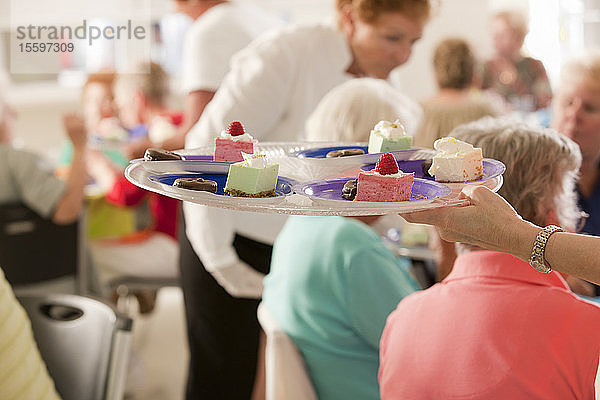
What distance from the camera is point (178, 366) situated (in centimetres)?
335

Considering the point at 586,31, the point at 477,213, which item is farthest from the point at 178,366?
the point at 586,31

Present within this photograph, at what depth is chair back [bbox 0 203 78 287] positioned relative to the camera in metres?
2.62

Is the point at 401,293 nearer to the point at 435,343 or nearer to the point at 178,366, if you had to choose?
the point at 435,343

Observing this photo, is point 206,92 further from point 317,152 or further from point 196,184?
point 196,184

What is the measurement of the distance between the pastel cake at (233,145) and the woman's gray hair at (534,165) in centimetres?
35

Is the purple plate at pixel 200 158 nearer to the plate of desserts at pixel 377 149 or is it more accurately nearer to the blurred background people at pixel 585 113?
the plate of desserts at pixel 377 149

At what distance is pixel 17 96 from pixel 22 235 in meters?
2.93

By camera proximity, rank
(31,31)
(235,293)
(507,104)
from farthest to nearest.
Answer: (507,104)
(235,293)
(31,31)

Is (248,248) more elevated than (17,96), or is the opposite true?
(17,96)

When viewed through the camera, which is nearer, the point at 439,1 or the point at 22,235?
the point at 439,1

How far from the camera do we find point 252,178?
2.82 feet

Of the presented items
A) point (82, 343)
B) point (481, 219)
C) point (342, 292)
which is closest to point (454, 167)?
point (481, 219)

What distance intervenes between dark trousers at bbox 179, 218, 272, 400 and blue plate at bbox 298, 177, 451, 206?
3.18ft

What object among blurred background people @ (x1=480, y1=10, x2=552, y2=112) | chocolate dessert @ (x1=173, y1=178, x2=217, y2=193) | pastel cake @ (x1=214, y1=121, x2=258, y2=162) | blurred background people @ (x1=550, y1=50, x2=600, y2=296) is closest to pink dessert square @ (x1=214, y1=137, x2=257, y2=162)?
pastel cake @ (x1=214, y1=121, x2=258, y2=162)
